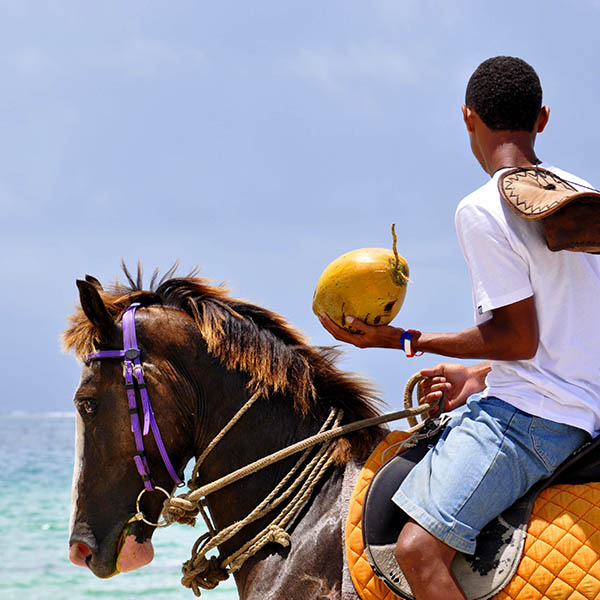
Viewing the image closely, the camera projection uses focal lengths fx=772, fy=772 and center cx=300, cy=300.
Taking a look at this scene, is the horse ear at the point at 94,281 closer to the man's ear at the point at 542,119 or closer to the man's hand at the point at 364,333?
the man's hand at the point at 364,333

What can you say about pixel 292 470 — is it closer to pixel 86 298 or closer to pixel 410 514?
pixel 410 514

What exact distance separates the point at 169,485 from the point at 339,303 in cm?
105

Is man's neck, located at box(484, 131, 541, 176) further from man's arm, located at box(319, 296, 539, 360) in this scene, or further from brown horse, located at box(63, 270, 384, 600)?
brown horse, located at box(63, 270, 384, 600)

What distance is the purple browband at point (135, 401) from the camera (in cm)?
308

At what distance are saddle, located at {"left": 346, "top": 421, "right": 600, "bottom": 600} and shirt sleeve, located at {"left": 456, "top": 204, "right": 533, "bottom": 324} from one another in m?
0.57

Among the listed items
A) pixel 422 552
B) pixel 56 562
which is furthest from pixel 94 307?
pixel 56 562

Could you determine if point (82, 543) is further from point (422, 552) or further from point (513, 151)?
point (513, 151)

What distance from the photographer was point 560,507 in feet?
8.16

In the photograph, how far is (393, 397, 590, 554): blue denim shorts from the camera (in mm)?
2412

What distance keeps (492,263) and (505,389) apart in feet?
1.39

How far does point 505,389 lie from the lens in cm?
254

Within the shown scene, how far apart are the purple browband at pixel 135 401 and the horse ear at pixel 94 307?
9 cm

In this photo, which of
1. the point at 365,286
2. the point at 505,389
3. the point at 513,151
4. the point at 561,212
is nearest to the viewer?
the point at 561,212

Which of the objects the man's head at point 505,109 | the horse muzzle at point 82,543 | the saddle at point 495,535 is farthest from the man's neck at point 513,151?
the horse muzzle at point 82,543
